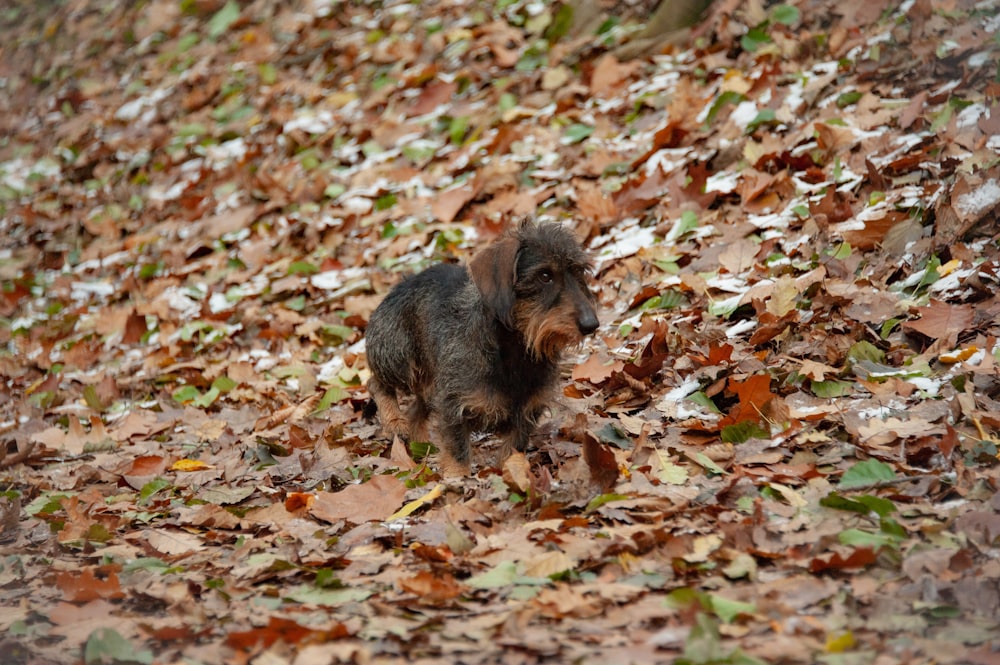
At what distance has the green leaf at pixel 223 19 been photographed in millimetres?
15055

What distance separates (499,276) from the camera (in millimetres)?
5367

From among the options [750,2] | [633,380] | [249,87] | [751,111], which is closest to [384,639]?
[633,380]

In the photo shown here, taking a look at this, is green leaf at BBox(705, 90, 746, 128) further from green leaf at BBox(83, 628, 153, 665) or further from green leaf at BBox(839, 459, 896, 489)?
green leaf at BBox(83, 628, 153, 665)

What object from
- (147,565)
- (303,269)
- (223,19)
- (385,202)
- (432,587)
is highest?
(223,19)

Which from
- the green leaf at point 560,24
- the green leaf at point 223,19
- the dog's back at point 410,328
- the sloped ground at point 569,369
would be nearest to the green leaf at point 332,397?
the sloped ground at point 569,369

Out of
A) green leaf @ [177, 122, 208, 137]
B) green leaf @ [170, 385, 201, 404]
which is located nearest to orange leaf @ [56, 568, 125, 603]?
green leaf @ [170, 385, 201, 404]

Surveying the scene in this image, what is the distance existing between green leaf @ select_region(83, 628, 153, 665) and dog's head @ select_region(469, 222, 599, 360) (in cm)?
253

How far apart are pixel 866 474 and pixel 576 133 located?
18.8ft

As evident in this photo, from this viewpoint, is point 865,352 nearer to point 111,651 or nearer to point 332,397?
point 332,397

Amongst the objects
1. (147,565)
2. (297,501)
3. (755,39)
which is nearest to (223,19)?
(755,39)

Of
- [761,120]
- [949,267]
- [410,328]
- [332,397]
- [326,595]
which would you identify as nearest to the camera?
[326,595]

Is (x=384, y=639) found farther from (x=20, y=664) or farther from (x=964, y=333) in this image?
(x=964, y=333)

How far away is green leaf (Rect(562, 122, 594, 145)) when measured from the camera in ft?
30.9

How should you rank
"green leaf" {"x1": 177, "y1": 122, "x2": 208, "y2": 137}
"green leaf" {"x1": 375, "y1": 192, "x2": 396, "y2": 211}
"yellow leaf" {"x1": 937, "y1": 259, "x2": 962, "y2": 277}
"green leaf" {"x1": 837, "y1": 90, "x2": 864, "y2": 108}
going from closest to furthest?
"yellow leaf" {"x1": 937, "y1": 259, "x2": 962, "y2": 277}, "green leaf" {"x1": 837, "y1": 90, "x2": 864, "y2": 108}, "green leaf" {"x1": 375, "y1": 192, "x2": 396, "y2": 211}, "green leaf" {"x1": 177, "y1": 122, "x2": 208, "y2": 137}
